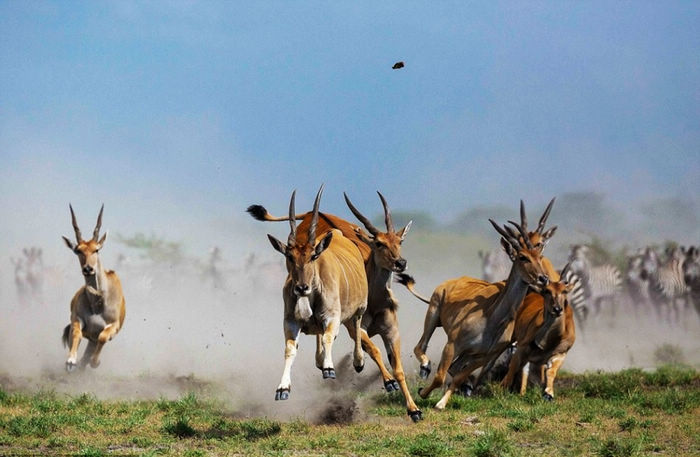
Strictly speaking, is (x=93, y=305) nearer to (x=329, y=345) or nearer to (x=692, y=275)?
(x=329, y=345)

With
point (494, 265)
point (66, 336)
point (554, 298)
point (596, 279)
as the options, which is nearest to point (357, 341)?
point (554, 298)

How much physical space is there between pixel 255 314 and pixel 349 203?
11.4 metres

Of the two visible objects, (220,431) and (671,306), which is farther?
(671,306)

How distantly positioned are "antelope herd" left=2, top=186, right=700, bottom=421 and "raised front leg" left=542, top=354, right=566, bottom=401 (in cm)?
1

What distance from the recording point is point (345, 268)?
10.8 metres

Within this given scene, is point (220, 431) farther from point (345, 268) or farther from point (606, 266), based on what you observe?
point (606, 266)

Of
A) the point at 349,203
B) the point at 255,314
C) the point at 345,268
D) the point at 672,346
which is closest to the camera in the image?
the point at 345,268

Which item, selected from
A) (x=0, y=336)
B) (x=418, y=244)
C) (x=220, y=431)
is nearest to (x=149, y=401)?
(x=220, y=431)

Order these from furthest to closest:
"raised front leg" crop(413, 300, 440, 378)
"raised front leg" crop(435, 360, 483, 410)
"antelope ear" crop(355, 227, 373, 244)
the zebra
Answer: the zebra < "raised front leg" crop(413, 300, 440, 378) < "antelope ear" crop(355, 227, 373, 244) < "raised front leg" crop(435, 360, 483, 410)

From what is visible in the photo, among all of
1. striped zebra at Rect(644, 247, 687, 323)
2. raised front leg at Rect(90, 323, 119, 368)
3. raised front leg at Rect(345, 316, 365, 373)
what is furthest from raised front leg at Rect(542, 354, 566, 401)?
striped zebra at Rect(644, 247, 687, 323)

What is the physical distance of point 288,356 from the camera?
31.3 ft

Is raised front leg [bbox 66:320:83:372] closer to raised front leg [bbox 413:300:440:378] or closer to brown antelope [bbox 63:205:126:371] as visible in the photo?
brown antelope [bbox 63:205:126:371]

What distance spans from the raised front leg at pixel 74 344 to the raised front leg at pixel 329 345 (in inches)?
180

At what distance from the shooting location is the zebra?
27094mm
